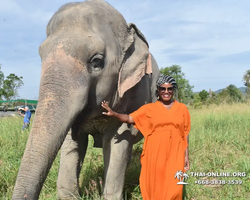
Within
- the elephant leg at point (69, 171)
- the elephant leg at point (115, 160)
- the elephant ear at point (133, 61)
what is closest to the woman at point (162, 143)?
the elephant ear at point (133, 61)

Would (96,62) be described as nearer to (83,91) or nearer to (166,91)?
(83,91)

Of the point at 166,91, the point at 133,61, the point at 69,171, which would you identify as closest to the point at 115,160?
the point at 69,171

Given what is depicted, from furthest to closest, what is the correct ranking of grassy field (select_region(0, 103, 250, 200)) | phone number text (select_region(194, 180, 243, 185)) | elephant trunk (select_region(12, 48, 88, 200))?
phone number text (select_region(194, 180, 243, 185)), grassy field (select_region(0, 103, 250, 200)), elephant trunk (select_region(12, 48, 88, 200))

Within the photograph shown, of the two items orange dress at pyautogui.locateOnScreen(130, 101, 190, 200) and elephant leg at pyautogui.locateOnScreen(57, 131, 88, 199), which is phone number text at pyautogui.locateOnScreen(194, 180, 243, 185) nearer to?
orange dress at pyautogui.locateOnScreen(130, 101, 190, 200)

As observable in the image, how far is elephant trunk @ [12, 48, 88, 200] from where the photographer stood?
69.6 inches

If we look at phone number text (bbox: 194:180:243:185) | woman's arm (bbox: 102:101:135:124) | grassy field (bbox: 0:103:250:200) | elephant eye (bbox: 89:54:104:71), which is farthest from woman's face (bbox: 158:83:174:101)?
phone number text (bbox: 194:180:243:185)

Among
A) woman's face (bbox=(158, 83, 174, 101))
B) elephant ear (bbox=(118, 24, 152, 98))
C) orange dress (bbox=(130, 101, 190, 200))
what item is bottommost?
orange dress (bbox=(130, 101, 190, 200))

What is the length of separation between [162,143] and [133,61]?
0.82 m

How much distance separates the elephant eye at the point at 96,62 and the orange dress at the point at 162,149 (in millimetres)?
682

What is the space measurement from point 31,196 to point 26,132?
4684mm

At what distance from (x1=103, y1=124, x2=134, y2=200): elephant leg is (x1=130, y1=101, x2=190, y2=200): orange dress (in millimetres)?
351

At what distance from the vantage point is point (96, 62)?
2.28m

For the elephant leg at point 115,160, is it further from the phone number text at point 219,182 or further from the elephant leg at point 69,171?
the phone number text at point 219,182

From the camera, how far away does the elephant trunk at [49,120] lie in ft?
5.80
